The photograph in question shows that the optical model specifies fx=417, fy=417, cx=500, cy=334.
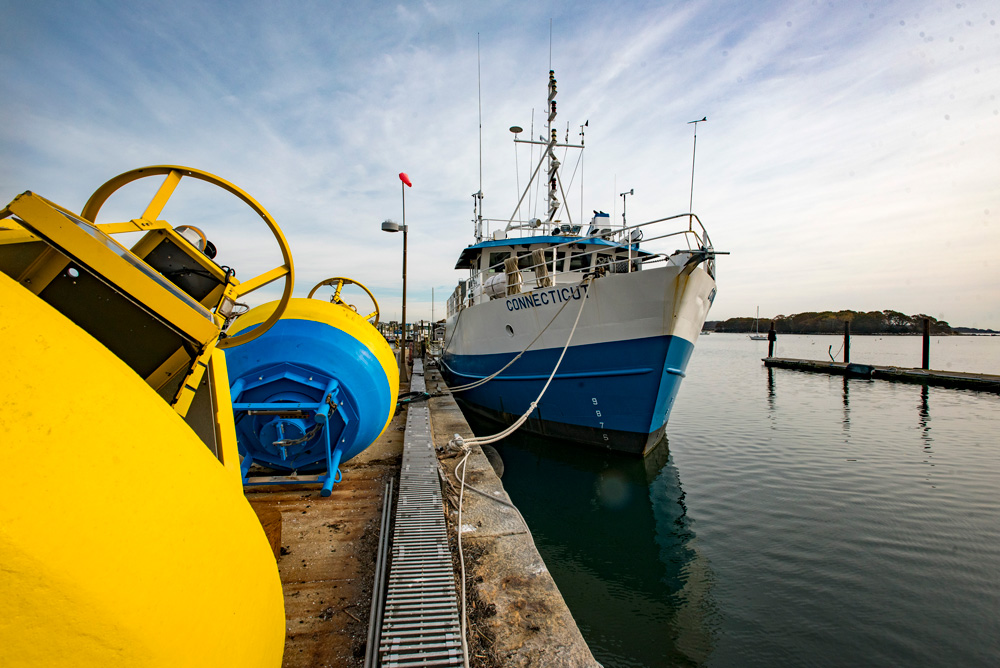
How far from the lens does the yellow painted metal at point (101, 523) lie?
85 centimetres

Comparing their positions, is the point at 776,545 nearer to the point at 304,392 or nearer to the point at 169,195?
the point at 304,392

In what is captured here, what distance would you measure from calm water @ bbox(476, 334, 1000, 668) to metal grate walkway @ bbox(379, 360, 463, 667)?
2.02 meters

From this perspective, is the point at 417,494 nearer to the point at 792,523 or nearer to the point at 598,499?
the point at 598,499

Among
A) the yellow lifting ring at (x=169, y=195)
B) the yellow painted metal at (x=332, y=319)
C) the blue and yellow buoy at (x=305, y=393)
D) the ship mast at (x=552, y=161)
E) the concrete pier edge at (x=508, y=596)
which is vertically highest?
the ship mast at (x=552, y=161)

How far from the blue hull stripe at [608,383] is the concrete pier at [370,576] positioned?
13.8ft

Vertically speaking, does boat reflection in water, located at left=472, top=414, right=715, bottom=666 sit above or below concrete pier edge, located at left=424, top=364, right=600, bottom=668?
below

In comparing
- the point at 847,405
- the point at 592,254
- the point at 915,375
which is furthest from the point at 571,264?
the point at 915,375

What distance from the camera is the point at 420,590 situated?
2.48 metres

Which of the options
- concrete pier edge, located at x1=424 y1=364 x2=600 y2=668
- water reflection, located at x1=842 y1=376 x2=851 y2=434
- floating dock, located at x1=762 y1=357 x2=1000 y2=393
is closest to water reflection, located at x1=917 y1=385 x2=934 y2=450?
water reflection, located at x1=842 y1=376 x2=851 y2=434

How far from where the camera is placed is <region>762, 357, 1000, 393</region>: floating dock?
19156 millimetres

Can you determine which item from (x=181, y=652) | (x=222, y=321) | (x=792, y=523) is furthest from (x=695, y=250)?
(x=181, y=652)

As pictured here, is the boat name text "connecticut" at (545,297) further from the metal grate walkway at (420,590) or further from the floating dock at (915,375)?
the floating dock at (915,375)

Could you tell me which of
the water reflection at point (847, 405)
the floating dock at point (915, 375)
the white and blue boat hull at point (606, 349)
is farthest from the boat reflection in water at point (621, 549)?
the floating dock at point (915, 375)

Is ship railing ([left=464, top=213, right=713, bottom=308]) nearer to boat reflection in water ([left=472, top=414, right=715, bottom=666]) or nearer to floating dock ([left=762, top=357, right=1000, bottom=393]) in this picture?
boat reflection in water ([left=472, top=414, right=715, bottom=666])
